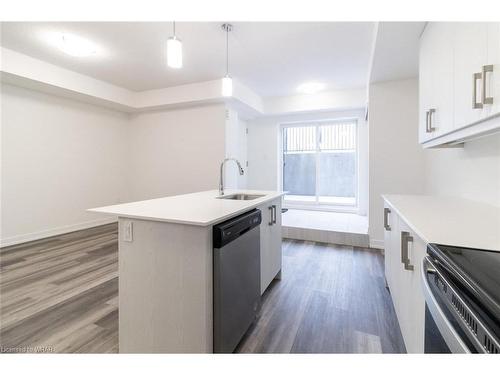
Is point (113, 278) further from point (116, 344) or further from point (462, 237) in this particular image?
point (462, 237)

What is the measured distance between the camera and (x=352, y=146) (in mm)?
5219

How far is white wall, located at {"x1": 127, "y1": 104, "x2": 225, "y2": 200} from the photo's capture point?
14.7ft

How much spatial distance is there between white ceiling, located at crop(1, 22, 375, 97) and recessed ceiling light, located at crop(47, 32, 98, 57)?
Answer: 0.32 ft

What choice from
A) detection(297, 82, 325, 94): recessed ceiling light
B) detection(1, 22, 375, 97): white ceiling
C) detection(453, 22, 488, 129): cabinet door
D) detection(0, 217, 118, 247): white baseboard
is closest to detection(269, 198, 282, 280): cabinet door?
detection(453, 22, 488, 129): cabinet door

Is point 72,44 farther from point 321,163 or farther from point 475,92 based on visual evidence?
point 321,163

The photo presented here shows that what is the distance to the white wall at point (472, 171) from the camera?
1528 mm

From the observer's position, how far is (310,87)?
14.8 feet

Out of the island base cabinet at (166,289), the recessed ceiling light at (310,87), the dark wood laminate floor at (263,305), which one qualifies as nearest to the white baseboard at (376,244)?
the dark wood laminate floor at (263,305)

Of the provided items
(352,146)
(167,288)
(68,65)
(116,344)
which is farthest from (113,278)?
(352,146)

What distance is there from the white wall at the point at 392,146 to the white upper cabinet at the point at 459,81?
1.34 m

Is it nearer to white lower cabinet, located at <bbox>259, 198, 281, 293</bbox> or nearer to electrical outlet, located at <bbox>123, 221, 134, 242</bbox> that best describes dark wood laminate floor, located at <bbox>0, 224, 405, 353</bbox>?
white lower cabinet, located at <bbox>259, 198, 281, 293</bbox>

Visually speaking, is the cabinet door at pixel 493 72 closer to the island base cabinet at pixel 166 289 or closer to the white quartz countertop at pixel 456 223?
the white quartz countertop at pixel 456 223

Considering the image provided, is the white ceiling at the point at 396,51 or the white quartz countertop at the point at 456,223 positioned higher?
the white ceiling at the point at 396,51

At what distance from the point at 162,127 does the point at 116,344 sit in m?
4.14
